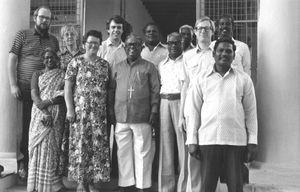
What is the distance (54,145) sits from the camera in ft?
16.7

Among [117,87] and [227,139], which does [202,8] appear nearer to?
[117,87]

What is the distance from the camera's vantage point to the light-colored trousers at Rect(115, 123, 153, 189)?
16.2 feet

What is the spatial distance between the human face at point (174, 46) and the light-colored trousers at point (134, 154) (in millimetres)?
927

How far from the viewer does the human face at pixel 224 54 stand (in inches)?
158

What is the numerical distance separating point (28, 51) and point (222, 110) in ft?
9.30

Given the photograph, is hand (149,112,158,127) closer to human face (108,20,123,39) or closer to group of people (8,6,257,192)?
group of people (8,6,257,192)

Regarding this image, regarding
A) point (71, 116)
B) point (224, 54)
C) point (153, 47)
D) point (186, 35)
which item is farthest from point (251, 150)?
point (153, 47)

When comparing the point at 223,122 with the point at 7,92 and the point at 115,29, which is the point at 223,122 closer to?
the point at 115,29

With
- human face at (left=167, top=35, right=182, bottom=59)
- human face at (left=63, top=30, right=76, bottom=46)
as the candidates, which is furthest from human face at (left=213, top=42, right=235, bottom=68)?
human face at (left=63, top=30, right=76, bottom=46)

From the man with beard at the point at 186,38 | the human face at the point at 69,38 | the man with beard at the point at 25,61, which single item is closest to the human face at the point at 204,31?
the man with beard at the point at 186,38

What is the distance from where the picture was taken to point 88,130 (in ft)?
16.2

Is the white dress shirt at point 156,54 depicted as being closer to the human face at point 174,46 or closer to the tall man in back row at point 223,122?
the human face at point 174,46

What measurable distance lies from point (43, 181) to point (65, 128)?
2.27 feet

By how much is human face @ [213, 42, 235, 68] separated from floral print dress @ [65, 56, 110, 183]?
5.20 ft
